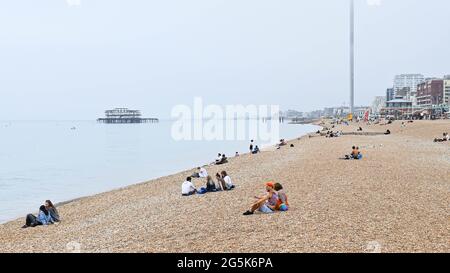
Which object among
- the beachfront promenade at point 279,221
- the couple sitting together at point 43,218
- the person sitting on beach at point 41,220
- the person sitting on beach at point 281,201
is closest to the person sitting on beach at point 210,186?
the beachfront promenade at point 279,221

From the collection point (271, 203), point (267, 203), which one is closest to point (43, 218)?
point (267, 203)

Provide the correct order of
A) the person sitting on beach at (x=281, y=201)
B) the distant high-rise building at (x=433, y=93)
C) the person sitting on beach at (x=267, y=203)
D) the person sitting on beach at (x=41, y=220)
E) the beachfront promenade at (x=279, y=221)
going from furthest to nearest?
the distant high-rise building at (x=433, y=93)
the person sitting on beach at (x=41, y=220)
the person sitting on beach at (x=281, y=201)
the person sitting on beach at (x=267, y=203)
the beachfront promenade at (x=279, y=221)

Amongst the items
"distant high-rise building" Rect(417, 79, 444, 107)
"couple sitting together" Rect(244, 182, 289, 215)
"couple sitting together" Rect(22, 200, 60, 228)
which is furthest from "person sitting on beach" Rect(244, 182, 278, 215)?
"distant high-rise building" Rect(417, 79, 444, 107)

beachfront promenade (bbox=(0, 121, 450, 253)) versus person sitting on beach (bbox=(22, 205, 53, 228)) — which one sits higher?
beachfront promenade (bbox=(0, 121, 450, 253))

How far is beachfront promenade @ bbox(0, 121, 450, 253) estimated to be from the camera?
7.48 meters

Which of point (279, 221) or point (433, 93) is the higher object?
point (433, 93)

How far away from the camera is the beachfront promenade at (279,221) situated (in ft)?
24.5

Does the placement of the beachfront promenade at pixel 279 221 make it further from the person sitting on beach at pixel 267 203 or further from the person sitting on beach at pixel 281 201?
the person sitting on beach at pixel 267 203

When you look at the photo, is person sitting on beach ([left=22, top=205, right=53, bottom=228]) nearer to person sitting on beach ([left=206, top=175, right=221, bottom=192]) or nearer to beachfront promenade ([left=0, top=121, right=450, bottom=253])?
beachfront promenade ([left=0, top=121, right=450, bottom=253])

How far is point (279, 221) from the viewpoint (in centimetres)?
913

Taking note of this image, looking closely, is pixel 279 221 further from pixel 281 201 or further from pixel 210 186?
pixel 210 186

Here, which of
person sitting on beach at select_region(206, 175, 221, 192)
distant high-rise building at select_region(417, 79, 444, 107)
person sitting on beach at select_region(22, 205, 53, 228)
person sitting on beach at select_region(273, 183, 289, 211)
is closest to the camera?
person sitting on beach at select_region(273, 183, 289, 211)
